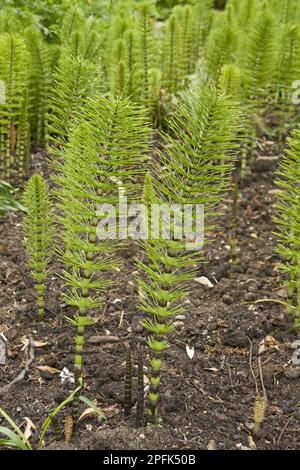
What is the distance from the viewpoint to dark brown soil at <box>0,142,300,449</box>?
97.3 inches

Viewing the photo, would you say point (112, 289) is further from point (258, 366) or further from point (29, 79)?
point (29, 79)

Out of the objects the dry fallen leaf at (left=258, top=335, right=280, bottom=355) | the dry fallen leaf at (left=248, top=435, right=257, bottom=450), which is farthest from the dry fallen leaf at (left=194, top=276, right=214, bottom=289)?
the dry fallen leaf at (left=248, top=435, right=257, bottom=450)

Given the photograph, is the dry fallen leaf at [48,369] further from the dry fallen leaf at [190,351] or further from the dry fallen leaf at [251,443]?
the dry fallen leaf at [251,443]

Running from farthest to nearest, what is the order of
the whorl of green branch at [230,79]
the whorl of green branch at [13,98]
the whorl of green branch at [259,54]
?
1. the whorl of green branch at [259,54]
2. the whorl of green branch at [230,79]
3. the whorl of green branch at [13,98]

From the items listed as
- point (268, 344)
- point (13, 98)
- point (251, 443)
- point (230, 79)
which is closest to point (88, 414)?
point (251, 443)

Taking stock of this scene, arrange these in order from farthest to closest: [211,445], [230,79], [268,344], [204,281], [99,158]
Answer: [230,79] < [204,281] < [268,344] < [211,445] < [99,158]

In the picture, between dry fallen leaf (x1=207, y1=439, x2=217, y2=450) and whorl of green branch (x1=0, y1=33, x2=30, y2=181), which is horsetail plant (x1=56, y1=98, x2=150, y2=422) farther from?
whorl of green branch (x1=0, y1=33, x2=30, y2=181)

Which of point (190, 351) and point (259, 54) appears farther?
point (259, 54)

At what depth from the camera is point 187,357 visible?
2928 mm

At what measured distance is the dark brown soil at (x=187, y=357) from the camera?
2.47 metres

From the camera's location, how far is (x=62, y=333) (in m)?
3.00

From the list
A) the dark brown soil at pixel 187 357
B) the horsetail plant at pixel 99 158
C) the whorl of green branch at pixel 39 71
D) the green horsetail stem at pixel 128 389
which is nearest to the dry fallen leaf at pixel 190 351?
the dark brown soil at pixel 187 357

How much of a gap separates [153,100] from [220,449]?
2.99 metres

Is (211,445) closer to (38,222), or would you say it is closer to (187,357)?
(187,357)
